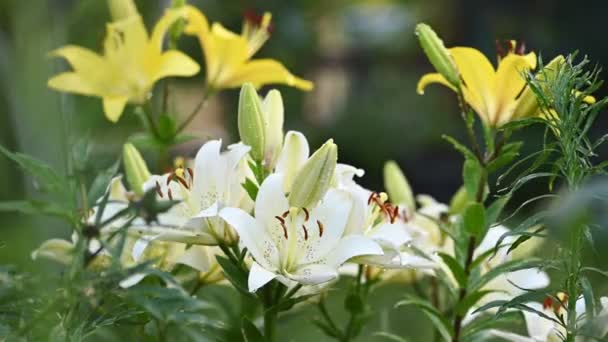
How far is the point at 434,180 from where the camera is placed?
3660mm

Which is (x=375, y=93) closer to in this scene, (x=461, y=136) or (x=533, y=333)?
(x=461, y=136)

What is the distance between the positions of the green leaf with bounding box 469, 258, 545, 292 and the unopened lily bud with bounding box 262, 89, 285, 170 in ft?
0.41

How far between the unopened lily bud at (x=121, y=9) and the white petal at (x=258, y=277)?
318 millimetres

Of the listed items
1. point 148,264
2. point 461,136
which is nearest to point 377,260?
point 148,264

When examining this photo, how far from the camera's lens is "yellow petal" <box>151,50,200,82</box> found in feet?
2.44

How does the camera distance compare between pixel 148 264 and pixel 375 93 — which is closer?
pixel 148 264

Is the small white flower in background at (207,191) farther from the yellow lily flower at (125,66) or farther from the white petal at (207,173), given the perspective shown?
the yellow lily flower at (125,66)

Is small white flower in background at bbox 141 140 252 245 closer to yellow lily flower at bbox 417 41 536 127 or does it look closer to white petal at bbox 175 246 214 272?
white petal at bbox 175 246 214 272

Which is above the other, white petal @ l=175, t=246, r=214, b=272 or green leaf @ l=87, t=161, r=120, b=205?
green leaf @ l=87, t=161, r=120, b=205

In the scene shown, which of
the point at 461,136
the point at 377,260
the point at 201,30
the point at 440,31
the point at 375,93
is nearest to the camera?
the point at 377,260

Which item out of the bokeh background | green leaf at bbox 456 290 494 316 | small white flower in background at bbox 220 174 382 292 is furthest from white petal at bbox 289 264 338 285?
the bokeh background

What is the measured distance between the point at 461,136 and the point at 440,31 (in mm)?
869

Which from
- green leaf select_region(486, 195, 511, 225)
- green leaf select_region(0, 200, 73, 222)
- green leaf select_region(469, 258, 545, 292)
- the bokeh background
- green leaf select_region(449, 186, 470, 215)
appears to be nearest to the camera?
green leaf select_region(0, 200, 73, 222)

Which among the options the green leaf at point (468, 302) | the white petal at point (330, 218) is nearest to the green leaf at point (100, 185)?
the white petal at point (330, 218)
